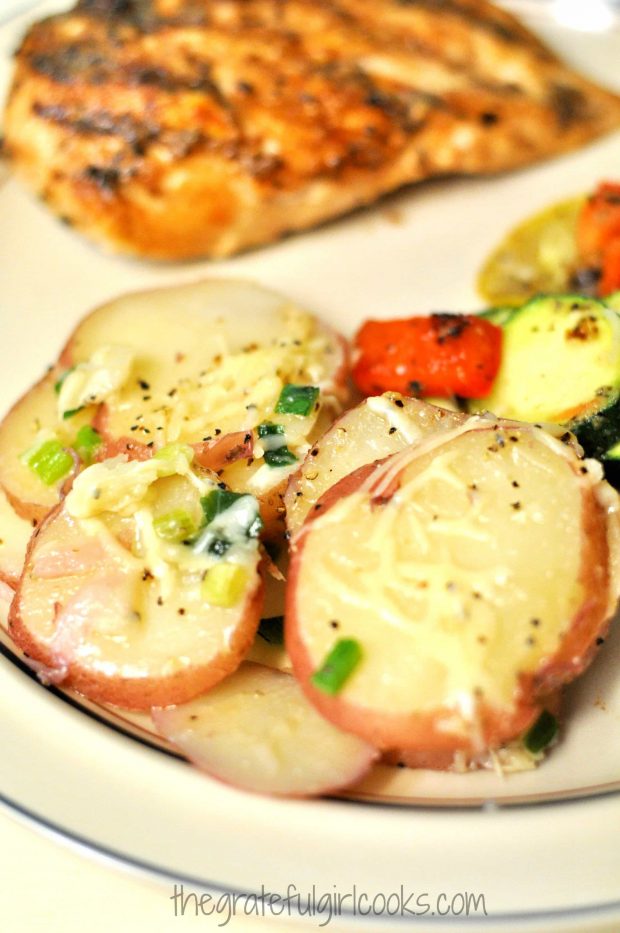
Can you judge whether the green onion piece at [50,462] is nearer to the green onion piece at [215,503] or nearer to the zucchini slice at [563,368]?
the green onion piece at [215,503]

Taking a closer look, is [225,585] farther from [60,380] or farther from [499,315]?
[499,315]

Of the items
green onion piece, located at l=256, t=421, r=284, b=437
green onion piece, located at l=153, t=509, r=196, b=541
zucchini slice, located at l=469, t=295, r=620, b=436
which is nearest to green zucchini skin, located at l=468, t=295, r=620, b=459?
zucchini slice, located at l=469, t=295, r=620, b=436

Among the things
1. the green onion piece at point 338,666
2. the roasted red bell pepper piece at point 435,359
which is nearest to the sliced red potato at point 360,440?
the green onion piece at point 338,666

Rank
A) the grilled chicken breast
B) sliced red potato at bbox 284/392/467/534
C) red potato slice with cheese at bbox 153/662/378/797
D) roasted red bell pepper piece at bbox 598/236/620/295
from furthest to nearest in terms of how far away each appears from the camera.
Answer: the grilled chicken breast < roasted red bell pepper piece at bbox 598/236/620/295 < sliced red potato at bbox 284/392/467/534 < red potato slice with cheese at bbox 153/662/378/797

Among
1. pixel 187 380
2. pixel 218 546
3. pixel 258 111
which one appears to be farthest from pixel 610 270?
pixel 218 546

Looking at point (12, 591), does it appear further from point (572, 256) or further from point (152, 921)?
point (572, 256)

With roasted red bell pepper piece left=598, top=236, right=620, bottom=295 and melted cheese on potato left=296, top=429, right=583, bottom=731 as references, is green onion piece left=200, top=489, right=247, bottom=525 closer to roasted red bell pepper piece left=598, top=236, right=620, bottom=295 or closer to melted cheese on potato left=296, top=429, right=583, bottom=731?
melted cheese on potato left=296, top=429, right=583, bottom=731
